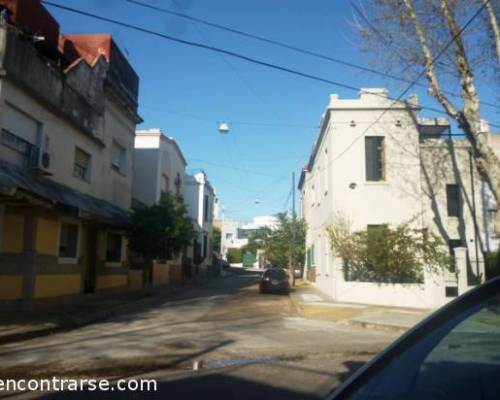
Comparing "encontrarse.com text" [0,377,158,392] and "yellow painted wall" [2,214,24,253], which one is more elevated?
"yellow painted wall" [2,214,24,253]

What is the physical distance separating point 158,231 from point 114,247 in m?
2.61

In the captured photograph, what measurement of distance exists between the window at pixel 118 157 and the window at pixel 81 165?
128 inches

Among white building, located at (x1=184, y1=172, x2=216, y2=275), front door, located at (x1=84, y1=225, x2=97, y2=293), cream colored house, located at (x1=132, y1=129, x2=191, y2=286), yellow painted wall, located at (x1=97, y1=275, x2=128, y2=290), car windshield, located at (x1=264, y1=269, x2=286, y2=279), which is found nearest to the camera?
front door, located at (x1=84, y1=225, x2=97, y2=293)

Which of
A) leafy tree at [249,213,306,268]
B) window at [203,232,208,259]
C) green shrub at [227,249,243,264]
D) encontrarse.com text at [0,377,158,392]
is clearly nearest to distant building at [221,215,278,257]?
green shrub at [227,249,243,264]

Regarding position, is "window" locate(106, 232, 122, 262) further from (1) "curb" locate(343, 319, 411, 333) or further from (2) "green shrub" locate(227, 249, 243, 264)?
(2) "green shrub" locate(227, 249, 243, 264)

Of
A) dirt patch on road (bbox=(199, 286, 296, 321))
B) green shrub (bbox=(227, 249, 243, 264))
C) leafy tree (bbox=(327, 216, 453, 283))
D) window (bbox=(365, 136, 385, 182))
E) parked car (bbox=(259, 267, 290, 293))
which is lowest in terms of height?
dirt patch on road (bbox=(199, 286, 296, 321))

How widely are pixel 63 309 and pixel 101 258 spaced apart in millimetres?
6017

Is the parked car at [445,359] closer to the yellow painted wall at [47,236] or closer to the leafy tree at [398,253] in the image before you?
the yellow painted wall at [47,236]

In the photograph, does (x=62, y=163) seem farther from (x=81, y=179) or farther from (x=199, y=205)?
(x=199, y=205)

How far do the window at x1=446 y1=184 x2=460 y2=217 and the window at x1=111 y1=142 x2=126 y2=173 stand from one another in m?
16.1

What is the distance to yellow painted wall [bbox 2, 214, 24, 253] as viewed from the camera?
1497cm

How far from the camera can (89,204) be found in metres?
19.8

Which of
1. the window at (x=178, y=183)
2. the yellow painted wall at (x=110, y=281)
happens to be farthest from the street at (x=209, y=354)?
the window at (x=178, y=183)

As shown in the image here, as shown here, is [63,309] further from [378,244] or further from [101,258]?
[378,244]
